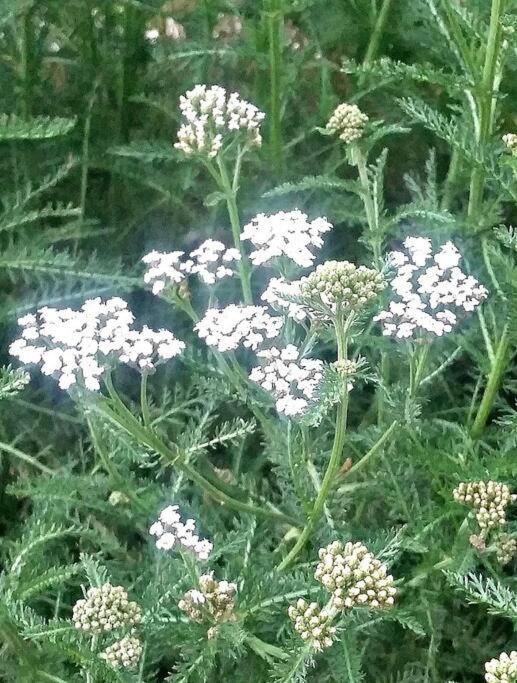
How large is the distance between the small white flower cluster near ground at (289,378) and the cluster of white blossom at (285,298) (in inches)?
1.6

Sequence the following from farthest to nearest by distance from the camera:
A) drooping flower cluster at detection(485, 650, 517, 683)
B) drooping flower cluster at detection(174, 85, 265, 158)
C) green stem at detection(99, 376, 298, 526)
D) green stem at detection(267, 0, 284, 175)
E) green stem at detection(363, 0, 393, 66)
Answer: green stem at detection(363, 0, 393, 66) → green stem at detection(267, 0, 284, 175) → drooping flower cluster at detection(174, 85, 265, 158) → green stem at detection(99, 376, 298, 526) → drooping flower cluster at detection(485, 650, 517, 683)

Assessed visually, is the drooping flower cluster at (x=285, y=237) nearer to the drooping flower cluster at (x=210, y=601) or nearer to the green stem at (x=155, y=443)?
the green stem at (x=155, y=443)

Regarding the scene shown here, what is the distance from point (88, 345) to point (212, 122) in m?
0.37

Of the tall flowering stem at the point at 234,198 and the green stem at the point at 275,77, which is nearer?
the tall flowering stem at the point at 234,198

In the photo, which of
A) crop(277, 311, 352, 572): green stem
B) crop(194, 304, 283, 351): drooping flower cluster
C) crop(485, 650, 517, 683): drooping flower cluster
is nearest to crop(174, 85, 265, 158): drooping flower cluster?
crop(194, 304, 283, 351): drooping flower cluster

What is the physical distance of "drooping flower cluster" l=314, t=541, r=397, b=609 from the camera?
31.5 inches

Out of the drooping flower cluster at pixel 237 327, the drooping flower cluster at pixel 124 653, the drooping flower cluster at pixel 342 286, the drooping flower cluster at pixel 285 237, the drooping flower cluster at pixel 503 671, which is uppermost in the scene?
the drooping flower cluster at pixel 342 286

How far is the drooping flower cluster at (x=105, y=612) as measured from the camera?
866 millimetres

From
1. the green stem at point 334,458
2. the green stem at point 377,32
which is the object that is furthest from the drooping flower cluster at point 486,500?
the green stem at point 377,32

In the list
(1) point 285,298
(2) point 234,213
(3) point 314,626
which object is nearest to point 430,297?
(1) point 285,298

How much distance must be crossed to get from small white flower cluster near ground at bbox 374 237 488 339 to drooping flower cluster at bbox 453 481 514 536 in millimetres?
200

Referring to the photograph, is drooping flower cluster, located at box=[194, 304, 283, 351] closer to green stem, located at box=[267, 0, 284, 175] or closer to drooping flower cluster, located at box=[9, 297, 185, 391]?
drooping flower cluster, located at box=[9, 297, 185, 391]

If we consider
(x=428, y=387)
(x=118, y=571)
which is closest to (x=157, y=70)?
(x=428, y=387)

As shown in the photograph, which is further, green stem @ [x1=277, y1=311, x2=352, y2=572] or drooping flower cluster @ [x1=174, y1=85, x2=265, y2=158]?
drooping flower cluster @ [x1=174, y1=85, x2=265, y2=158]
